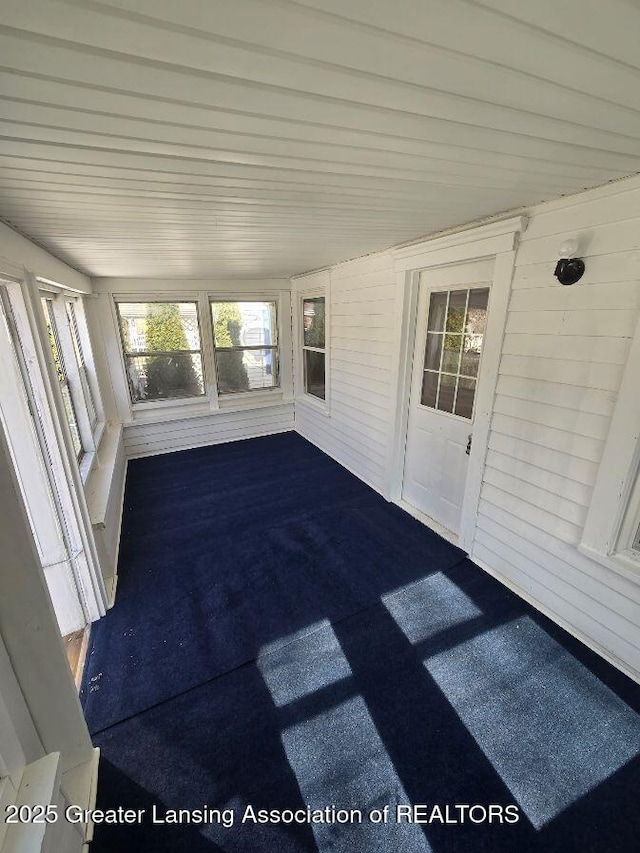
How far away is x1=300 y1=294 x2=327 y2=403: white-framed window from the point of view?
15.2ft

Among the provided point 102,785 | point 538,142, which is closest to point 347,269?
point 538,142

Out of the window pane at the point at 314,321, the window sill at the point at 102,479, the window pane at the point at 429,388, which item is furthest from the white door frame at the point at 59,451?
the window pane at the point at 314,321

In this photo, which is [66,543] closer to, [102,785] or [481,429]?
[102,785]

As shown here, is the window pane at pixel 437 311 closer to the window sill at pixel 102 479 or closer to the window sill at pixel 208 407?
the window sill at pixel 102 479

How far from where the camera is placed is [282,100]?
0.95 meters

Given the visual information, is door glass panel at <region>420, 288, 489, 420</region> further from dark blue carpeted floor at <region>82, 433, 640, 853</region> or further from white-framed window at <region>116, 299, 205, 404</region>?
white-framed window at <region>116, 299, 205, 404</region>

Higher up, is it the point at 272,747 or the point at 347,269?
the point at 347,269

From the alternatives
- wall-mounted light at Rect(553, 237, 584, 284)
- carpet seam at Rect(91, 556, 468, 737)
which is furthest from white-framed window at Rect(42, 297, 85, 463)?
wall-mounted light at Rect(553, 237, 584, 284)

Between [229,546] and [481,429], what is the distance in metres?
2.22

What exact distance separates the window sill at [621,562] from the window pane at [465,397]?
3.88 feet

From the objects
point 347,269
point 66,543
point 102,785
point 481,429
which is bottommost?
point 102,785

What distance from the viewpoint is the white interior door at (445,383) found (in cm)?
264

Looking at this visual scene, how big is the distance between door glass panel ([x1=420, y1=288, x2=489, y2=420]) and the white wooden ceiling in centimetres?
83

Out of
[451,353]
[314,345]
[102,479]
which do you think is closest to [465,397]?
[451,353]
